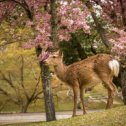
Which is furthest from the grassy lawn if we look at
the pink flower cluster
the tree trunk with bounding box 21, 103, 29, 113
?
the tree trunk with bounding box 21, 103, 29, 113

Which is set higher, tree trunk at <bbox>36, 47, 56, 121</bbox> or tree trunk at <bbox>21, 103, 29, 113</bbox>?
tree trunk at <bbox>36, 47, 56, 121</bbox>

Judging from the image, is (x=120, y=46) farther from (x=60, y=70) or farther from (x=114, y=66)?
(x=60, y=70)

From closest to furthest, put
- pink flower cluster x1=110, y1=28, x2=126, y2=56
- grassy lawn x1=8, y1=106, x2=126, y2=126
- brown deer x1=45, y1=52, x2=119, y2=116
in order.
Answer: pink flower cluster x1=110, y1=28, x2=126, y2=56
grassy lawn x1=8, y1=106, x2=126, y2=126
brown deer x1=45, y1=52, x2=119, y2=116

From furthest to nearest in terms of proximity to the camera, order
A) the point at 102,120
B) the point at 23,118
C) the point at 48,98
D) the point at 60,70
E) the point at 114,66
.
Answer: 1. the point at 23,118
2. the point at 48,98
3. the point at 60,70
4. the point at 114,66
5. the point at 102,120

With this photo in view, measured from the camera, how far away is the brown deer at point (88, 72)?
19781 mm

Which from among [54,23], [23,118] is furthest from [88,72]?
[23,118]

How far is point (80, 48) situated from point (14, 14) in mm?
9642

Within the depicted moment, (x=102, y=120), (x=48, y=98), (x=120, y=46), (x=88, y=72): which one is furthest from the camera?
(x=48, y=98)

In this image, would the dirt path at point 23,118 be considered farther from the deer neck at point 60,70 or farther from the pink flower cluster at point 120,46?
the pink flower cluster at point 120,46

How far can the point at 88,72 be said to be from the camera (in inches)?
782

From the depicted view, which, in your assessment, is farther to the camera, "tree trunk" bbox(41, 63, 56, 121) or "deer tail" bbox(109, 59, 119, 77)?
"tree trunk" bbox(41, 63, 56, 121)

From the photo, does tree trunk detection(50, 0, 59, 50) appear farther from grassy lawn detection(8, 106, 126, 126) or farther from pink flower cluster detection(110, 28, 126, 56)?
pink flower cluster detection(110, 28, 126, 56)

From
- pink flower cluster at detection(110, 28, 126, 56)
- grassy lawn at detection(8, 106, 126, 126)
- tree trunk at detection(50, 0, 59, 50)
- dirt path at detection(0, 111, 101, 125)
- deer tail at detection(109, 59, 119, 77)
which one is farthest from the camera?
dirt path at detection(0, 111, 101, 125)

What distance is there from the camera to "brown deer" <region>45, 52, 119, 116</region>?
64.9 ft
